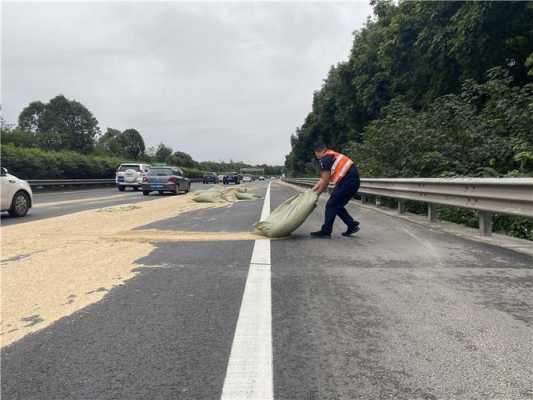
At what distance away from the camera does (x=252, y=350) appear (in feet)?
8.24

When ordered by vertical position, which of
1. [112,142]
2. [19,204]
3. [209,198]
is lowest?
[209,198]

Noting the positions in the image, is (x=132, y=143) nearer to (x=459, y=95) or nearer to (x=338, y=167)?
(x=459, y=95)

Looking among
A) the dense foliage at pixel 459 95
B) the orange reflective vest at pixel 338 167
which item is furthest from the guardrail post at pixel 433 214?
the orange reflective vest at pixel 338 167

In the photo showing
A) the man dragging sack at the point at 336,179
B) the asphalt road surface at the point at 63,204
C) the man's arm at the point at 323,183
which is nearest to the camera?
the man's arm at the point at 323,183

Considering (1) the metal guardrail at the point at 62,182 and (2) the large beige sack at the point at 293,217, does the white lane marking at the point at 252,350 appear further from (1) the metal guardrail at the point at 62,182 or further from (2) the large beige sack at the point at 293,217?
(1) the metal guardrail at the point at 62,182

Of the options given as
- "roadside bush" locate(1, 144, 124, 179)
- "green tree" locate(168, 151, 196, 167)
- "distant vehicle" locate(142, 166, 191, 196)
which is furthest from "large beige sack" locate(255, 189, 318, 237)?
"green tree" locate(168, 151, 196, 167)

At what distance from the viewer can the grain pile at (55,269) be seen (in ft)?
10.6

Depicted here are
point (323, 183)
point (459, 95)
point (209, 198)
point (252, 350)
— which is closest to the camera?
point (252, 350)

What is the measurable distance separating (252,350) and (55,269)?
124 inches

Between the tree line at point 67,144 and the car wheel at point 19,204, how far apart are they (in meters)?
18.1

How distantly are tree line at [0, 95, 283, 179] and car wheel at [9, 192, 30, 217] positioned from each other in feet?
59.3

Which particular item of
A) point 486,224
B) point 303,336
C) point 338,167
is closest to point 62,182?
point 338,167

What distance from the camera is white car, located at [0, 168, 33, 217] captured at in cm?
1015

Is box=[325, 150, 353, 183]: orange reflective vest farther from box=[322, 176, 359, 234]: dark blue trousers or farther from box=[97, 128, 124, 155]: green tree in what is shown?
box=[97, 128, 124, 155]: green tree
